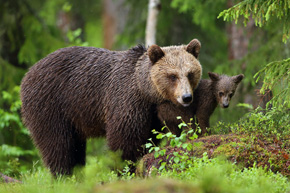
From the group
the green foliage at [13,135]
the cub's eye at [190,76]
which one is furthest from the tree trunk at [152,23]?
the cub's eye at [190,76]

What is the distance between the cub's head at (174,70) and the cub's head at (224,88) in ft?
1.13

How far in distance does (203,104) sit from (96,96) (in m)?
1.67

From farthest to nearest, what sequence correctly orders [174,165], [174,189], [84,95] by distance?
[84,95] → [174,165] → [174,189]

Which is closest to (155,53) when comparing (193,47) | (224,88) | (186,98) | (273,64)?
(193,47)

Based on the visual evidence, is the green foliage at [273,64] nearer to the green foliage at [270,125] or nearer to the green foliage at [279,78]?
the green foliage at [279,78]

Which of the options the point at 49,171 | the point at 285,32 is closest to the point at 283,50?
the point at 285,32

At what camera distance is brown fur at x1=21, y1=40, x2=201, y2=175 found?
22.6ft

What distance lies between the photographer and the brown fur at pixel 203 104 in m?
6.95

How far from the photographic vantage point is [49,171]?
7520 mm

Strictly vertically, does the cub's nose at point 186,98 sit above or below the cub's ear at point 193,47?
below

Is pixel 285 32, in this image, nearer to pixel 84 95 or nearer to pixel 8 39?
pixel 84 95

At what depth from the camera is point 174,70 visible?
265 inches

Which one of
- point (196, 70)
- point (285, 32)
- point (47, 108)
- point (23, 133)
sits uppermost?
point (285, 32)

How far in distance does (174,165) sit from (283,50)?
6.23 metres
